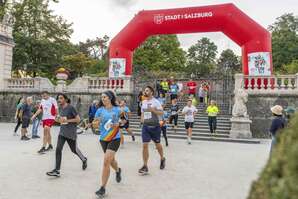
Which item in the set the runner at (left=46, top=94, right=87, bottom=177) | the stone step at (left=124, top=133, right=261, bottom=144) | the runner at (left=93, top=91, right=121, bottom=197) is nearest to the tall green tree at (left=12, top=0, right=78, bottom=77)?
the stone step at (left=124, top=133, right=261, bottom=144)

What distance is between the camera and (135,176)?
6.40 m

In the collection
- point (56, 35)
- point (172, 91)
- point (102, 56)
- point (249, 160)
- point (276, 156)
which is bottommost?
point (249, 160)

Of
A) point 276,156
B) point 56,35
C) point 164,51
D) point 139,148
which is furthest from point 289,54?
point 276,156

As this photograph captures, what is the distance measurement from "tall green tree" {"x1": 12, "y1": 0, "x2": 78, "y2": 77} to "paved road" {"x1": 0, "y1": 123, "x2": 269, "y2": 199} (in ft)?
68.3

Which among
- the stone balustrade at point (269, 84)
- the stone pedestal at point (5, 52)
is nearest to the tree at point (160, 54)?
the stone pedestal at point (5, 52)

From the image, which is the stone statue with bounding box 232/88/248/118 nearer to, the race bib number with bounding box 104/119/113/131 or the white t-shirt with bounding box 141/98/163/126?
the white t-shirt with bounding box 141/98/163/126

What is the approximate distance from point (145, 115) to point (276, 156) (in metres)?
5.51

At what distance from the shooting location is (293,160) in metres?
1.24

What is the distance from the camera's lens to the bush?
1226mm

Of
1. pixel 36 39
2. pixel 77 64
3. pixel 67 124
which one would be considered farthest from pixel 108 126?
pixel 77 64

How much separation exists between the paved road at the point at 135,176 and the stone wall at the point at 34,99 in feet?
30.6

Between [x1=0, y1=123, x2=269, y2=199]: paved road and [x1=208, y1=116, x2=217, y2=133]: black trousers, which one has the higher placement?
[x1=208, y1=116, x2=217, y2=133]: black trousers

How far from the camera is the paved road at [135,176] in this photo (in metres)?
Result: 5.18

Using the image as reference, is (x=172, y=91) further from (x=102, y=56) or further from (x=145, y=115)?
(x=102, y=56)
